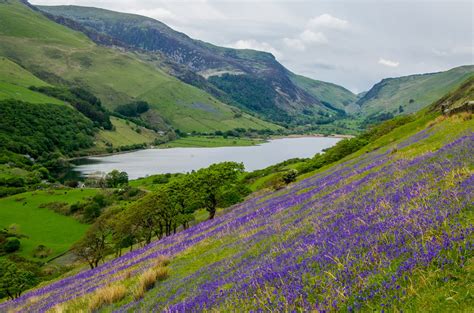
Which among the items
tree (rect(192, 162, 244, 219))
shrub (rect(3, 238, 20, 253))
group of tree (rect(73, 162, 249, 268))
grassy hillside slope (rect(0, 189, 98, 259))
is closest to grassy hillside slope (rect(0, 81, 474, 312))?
tree (rect(192, 162, 244, 219))

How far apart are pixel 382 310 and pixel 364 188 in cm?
1055

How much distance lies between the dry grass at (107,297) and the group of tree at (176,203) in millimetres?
29150

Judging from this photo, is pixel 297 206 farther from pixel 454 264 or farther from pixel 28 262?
pixel 28 262

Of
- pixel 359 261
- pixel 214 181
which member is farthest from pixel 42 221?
pixel 359 261

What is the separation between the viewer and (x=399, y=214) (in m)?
9.43

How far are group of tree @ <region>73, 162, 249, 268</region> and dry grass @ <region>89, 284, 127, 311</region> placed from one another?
29150 millimetres

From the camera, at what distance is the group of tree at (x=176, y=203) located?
1741 inches

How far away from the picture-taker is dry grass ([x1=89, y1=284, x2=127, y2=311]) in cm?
1343

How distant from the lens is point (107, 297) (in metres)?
13.6

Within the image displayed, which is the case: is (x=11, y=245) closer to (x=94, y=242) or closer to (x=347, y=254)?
(x=94, y=242)

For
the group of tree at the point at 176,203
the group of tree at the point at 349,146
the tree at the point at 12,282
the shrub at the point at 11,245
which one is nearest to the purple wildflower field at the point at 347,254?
the group of tree at the point at 176,203

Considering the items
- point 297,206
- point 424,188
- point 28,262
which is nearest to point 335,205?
point 424,188

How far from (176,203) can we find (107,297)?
128ft

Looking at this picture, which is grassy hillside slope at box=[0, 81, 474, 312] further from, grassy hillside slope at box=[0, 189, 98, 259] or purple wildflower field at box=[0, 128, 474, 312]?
grassy hillside slope at box=[0, 189, 98, 259]
